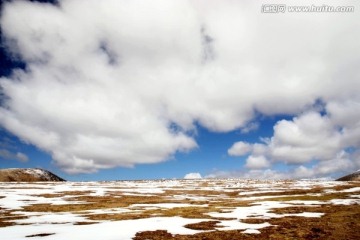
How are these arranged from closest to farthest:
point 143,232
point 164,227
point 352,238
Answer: point 352,238, point 143,232, point 164,227

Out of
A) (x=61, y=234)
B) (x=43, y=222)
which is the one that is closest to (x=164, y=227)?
(x=61, y=234)

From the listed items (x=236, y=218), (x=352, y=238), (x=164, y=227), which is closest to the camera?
(x=352, y=238)

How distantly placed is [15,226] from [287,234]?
68.9 feet

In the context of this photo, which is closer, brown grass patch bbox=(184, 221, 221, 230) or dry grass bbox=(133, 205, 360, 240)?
dry grass bbox=(133, 205, 360, 240)

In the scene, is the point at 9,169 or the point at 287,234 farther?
the point at 9,169

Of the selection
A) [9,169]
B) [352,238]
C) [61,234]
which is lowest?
[352,238]

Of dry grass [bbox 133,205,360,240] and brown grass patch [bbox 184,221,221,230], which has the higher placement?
brown grass patch [bbox 184,221,221,230]

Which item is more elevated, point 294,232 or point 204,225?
point 204,225

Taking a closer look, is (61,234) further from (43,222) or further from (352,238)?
(352,238)

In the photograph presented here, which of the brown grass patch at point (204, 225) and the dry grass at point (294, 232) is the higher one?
the brown grass patch at point (204, 225)

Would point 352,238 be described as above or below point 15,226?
below

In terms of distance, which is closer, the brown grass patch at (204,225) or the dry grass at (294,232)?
the dry grass at (294,232)

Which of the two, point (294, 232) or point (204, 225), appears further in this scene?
point (204, 225)

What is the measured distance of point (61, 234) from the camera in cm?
2167
